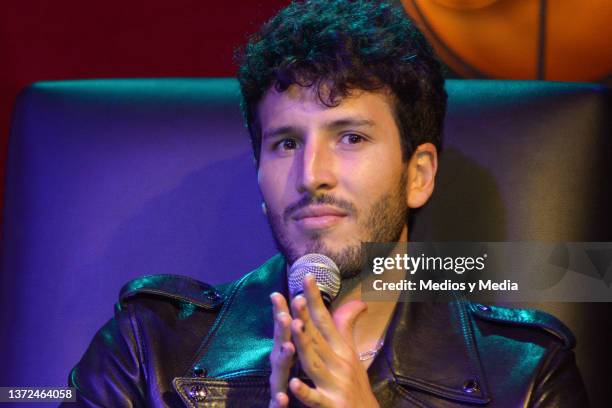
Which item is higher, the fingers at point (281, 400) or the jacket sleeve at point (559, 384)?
the jacket sleeve at point (559, 384)

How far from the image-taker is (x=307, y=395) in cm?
111

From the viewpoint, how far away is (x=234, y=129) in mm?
1709

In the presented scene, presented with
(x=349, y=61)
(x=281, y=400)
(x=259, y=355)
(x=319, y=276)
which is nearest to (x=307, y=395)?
(x=281, y=400)

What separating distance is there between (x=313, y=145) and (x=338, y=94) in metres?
0.09

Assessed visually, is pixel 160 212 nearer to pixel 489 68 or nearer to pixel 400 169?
pixel 400 169

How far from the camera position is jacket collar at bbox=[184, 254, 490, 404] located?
1.40 m

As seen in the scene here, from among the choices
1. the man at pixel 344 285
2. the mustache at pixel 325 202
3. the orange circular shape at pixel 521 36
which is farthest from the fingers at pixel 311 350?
the orange circular shape at pixel 521 36

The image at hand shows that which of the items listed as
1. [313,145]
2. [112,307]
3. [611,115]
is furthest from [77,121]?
[611,115]

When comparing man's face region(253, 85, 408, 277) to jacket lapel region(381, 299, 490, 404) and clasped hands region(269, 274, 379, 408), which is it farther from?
clasped hands region(269, 274, 379, 408)

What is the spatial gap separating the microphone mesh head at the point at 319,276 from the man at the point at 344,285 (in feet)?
0.56

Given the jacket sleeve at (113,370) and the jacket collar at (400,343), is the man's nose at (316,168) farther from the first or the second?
the jacket sleeve at (113,370)

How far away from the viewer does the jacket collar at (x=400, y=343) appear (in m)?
1.40

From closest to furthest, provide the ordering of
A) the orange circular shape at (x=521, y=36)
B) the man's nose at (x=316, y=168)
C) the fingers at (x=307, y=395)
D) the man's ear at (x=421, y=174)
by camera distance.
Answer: the fingers at (x=307, y=395)
the man's nose at (x=316, y=168)
the man's ear at (x=421, y=174)
the orange circular shape at (x=521, y=36)

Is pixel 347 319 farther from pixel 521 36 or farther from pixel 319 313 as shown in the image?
pixel 521 36
